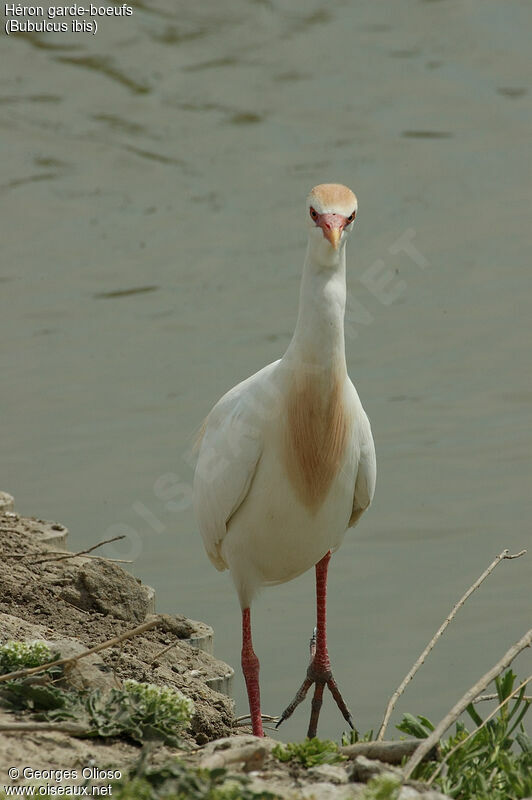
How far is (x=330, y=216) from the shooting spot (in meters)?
3.55

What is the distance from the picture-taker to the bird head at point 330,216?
353cm

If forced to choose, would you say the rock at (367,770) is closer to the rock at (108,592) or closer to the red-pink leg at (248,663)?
the red-pink leg at (248,663)

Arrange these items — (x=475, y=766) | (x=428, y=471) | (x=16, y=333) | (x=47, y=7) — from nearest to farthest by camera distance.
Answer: (x=475, y=766)
(x=428, y=471)
(x=16, y=333)
(x=47, y=7)

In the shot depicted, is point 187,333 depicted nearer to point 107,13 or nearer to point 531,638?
point 107,13

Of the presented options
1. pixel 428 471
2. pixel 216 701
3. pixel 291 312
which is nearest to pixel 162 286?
pixel 291 312

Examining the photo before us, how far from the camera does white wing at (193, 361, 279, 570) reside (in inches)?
161

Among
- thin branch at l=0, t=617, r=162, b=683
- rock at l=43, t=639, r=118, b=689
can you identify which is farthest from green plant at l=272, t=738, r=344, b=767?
rock at l=43, t=639, r=118, b=689

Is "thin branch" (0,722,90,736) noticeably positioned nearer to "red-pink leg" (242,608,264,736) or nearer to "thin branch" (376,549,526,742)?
"thin branch" (376,549,526,742)

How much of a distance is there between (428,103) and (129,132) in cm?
357

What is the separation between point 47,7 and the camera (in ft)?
39.9

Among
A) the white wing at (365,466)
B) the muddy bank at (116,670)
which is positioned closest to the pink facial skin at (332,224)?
the white wing at (365,466)

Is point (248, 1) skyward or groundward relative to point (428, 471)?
skyward

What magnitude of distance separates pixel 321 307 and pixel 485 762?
1.51 metres

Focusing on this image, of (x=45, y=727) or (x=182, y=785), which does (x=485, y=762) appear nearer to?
(x=182, y=785)
